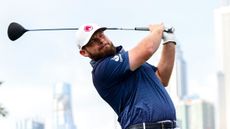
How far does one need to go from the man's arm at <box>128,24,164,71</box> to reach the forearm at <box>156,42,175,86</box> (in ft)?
1.53

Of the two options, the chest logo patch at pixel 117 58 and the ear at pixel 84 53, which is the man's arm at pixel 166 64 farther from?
the ear at pixel 84 53

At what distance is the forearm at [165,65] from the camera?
7359mm

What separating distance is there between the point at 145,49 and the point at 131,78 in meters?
0.32

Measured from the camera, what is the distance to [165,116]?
6770 mm

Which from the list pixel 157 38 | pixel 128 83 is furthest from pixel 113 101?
pixel 157 38

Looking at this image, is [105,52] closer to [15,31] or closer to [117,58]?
[117,58]

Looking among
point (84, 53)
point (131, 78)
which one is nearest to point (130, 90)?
point (131, 78)

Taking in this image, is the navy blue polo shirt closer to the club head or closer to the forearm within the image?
the forearm

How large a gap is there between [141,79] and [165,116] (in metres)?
0.40

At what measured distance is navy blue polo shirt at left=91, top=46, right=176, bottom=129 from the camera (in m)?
6.78

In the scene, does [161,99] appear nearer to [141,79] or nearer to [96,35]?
[141,79]

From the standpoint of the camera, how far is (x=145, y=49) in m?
6.78

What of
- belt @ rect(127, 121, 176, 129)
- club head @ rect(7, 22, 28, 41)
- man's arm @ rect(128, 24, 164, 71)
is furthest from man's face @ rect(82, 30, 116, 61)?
club head @ rect(7, 22, 28, 41)

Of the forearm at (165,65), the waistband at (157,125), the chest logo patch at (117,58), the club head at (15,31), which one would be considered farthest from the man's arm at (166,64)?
the club head at (15,31)
